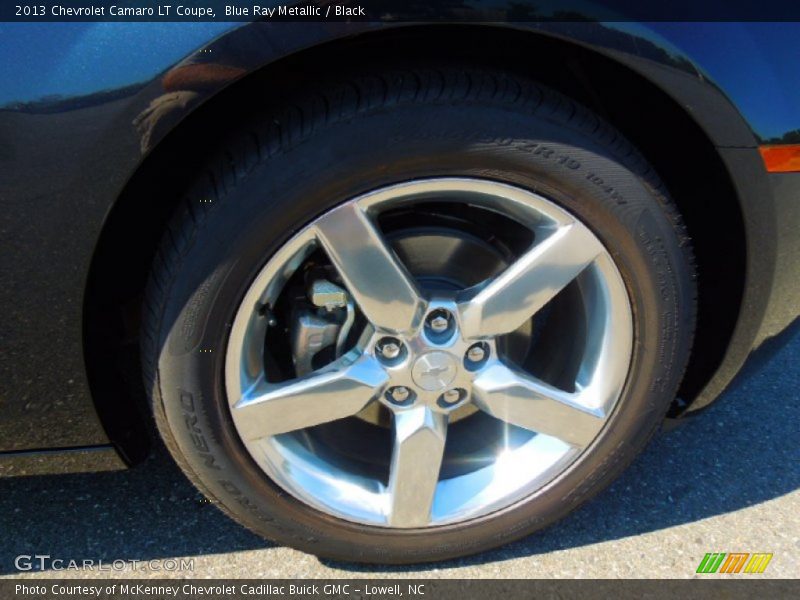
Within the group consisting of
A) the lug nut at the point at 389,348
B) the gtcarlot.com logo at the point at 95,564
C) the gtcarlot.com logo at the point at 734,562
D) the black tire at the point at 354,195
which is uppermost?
the black tire at the point at 354,195

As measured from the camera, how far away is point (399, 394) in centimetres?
160

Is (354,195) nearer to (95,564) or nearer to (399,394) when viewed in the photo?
(399,394)

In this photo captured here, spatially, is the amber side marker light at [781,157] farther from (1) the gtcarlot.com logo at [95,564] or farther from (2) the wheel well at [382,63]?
(1) the gtcarlot.com logo at [95,564]

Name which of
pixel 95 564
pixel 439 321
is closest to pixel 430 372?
pixel 439 321

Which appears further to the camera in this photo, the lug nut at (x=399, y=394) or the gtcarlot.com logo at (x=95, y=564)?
the gtcarlot.com logo at (x=95, y=564)

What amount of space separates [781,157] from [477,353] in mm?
712

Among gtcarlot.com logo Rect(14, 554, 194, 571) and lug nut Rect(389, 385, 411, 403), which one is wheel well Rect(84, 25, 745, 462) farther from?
lug nut Rect(389, 385, 411, 403)

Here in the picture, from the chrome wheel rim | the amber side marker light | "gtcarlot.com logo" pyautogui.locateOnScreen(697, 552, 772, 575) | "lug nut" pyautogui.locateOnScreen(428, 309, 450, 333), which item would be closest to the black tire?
the chrome wheel rim

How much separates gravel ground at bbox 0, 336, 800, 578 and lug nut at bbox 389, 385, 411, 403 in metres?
0.46

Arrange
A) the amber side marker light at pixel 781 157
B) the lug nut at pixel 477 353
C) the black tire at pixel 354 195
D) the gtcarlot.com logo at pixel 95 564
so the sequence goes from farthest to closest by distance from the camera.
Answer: the gtcarlot.com logo at pixel 95 564
the lug nut at pixel 477 353
the amber side marker light at pixel 781 157
the black tire at pixel 354 195

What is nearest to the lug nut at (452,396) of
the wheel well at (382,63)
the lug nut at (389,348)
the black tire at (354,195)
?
the lug nut at (389,348)

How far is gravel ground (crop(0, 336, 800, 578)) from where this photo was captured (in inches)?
70.0

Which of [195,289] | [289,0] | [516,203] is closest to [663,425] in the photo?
[516,203]

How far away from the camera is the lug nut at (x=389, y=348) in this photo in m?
1.54
